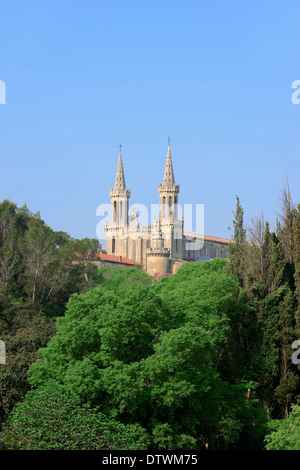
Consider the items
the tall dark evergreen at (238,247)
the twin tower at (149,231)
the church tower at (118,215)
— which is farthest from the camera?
the church tower at (118,215)

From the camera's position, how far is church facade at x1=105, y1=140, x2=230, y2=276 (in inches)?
4333

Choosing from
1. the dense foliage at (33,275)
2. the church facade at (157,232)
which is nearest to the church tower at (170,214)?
the church facade at (157,232)

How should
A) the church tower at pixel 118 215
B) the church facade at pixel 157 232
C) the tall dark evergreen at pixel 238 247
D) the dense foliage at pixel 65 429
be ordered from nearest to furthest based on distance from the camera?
the dense foliage at pixel 65 429 → the tall dark evergreen at pixel 238 247 → the church facade at pixel 157 232 → the church tower at pixel 118 215

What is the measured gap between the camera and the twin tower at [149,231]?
101 m

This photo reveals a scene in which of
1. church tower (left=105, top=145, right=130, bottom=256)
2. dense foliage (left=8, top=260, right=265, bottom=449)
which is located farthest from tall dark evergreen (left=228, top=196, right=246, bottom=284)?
church tower (left=105, top=145, right=130, bottom=256)

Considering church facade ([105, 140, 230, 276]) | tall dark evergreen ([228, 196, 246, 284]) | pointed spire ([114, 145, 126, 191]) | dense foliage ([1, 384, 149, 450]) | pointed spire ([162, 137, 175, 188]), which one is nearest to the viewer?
dense foliage ([1, 384, 149, 450])

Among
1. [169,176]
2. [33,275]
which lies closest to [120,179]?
[169,176]

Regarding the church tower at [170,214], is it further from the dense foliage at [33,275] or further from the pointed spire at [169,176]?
the dense foliage at [33,275]

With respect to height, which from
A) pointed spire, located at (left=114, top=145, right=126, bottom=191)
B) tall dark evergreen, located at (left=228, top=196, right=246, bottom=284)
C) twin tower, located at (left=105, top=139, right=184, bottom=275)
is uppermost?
pointed spire, located at (left=114, top=145, right=126, bottom=191)

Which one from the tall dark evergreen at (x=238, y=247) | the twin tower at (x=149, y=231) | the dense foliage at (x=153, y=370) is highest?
the twin tower at (x=149, y=231)

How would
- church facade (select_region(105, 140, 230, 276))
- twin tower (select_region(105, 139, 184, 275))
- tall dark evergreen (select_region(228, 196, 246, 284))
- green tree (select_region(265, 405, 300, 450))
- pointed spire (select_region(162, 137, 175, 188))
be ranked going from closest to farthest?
green tree (select_region(265, 405, 300, 450)) < tall dark evergreen (select_region(228, 196, 246, 284)) < twin tower (select_region(105, 139, 184, 275)) < church facade (select_region(105, 140, 230, 276)) < pointed spire (select_region(162, 137, 175, 188))

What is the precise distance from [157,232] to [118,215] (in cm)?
1379

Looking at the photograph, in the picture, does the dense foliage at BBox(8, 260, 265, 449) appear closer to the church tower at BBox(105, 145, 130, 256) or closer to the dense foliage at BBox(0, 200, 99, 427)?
the dense foliage at BBox(0, 200, 99, 427)

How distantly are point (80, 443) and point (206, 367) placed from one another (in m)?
6.35
